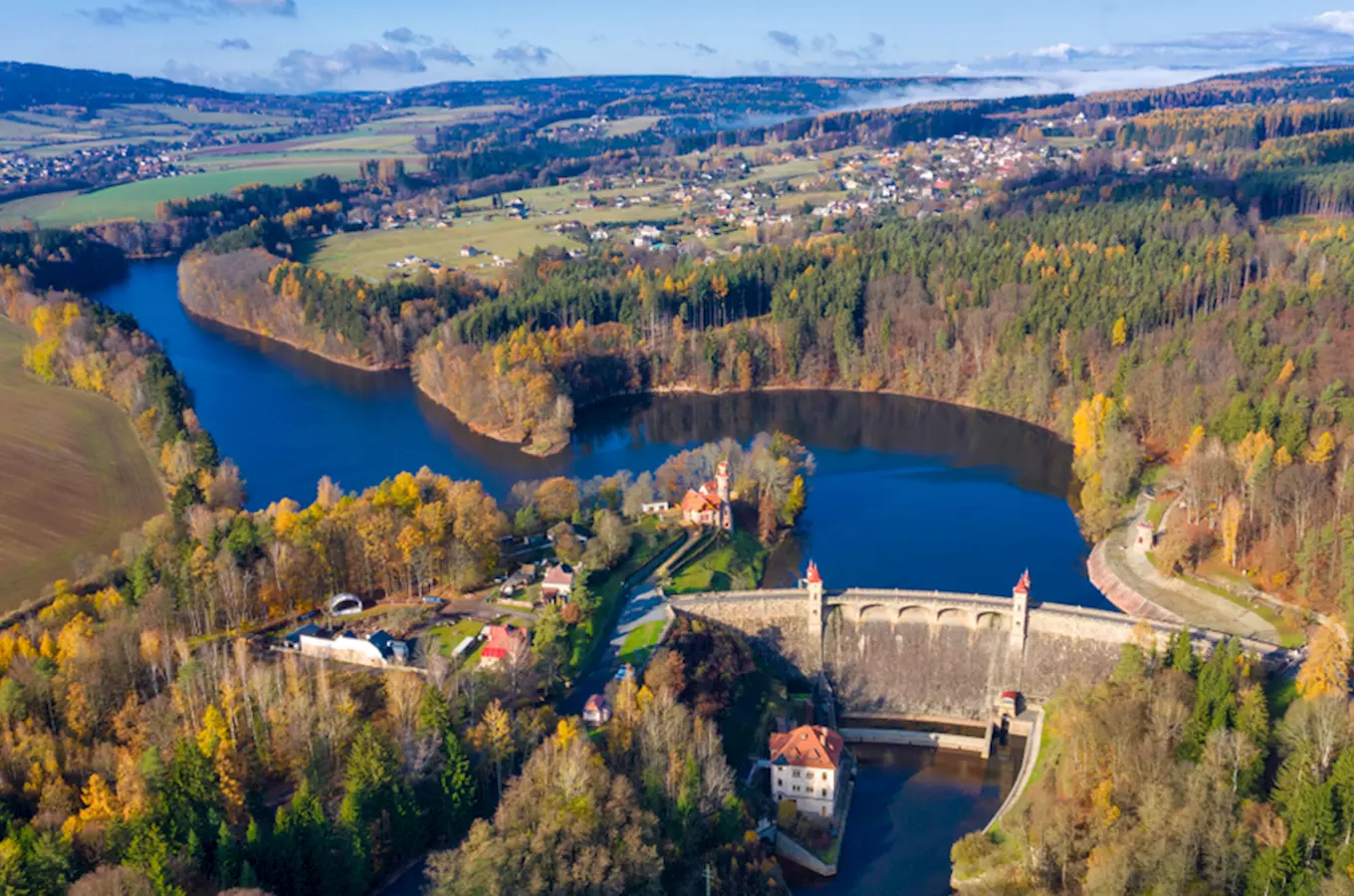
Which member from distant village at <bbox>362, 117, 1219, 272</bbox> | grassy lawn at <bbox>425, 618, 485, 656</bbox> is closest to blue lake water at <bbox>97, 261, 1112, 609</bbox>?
grassy lawn at <bbox>425, 618, 485, 656</bbox>

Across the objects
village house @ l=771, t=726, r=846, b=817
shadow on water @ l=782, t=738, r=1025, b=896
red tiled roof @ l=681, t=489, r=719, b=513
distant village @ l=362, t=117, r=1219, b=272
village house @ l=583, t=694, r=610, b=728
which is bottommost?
shadow on water @ l=782, t=738, r=1025, b=896

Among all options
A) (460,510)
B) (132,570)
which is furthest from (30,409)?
(460,510)

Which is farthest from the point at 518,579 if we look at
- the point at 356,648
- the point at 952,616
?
the point at 952,616

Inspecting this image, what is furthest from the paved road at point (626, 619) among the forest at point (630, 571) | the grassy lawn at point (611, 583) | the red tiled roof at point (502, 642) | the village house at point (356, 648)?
the village house at point (356, 648)

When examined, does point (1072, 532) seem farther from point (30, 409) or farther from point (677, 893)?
point (30, 409)

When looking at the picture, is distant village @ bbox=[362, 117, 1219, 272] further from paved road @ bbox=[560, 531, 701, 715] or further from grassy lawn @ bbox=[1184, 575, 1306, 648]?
grassy lawn @ bbox=[1184, 575, 1306, 648]

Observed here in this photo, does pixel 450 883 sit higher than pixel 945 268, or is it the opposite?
pixel 945 268
